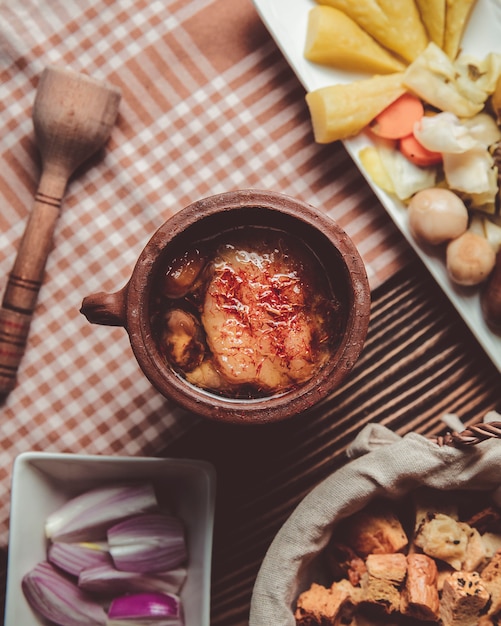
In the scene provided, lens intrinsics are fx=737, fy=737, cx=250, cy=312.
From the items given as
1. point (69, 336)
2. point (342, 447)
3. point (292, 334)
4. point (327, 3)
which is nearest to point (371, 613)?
point (342, 447)

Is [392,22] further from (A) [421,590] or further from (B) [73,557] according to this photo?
(B) [73,557]

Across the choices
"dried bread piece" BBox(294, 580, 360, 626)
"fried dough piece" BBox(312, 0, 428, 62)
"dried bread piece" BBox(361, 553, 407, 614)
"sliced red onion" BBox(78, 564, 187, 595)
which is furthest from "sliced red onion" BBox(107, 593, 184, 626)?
"fried dough piece" BBox(312, 0, 428, 62)

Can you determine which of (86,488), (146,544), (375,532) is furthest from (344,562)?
(86,488)

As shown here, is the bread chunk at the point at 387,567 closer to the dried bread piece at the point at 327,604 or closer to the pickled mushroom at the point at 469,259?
the dried bread piece at the point at 327,604

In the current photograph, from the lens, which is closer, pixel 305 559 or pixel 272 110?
pixel 305 559

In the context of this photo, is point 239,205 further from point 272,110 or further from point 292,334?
point 272,110

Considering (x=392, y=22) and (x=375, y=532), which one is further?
(x=392, y=22)

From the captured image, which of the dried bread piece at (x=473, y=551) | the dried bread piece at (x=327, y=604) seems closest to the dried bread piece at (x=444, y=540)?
the dried bread piece at (x=473, y=551)
